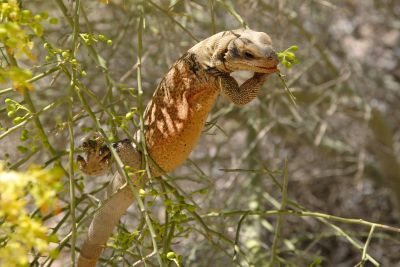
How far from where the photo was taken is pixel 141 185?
6.81 feet

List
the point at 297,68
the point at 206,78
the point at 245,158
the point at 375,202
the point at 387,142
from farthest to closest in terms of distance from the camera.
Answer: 1. the point at 375,202
2. the point at 387,142
3. the point at 297,68
4. the point at 245,158
5. the point at 206,78

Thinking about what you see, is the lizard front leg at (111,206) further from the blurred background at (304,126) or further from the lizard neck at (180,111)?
the blurred background at (304,126)

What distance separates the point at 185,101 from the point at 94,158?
1.27 feet

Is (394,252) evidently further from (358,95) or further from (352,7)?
(352,7)

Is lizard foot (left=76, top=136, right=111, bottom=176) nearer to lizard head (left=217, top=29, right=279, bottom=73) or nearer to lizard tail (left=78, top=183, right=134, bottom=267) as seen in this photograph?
lizard tail (left=78, top=183, right=134, bottom=267)

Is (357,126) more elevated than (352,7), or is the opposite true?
(352,7)

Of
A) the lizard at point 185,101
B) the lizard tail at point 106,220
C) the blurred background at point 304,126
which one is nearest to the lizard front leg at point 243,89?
the lizard at point 185,101

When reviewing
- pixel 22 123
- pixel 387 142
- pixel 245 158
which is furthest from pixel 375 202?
pixel 22 123

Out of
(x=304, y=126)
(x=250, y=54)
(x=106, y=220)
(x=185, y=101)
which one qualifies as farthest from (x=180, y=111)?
(x=304, y=126)

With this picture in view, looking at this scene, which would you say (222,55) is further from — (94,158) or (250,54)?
(94,158)

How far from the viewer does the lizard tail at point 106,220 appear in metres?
2.21

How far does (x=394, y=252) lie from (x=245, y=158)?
1564 mm

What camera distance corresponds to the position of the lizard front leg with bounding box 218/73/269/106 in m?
1.96

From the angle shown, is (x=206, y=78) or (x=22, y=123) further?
(x=206, y=78)
